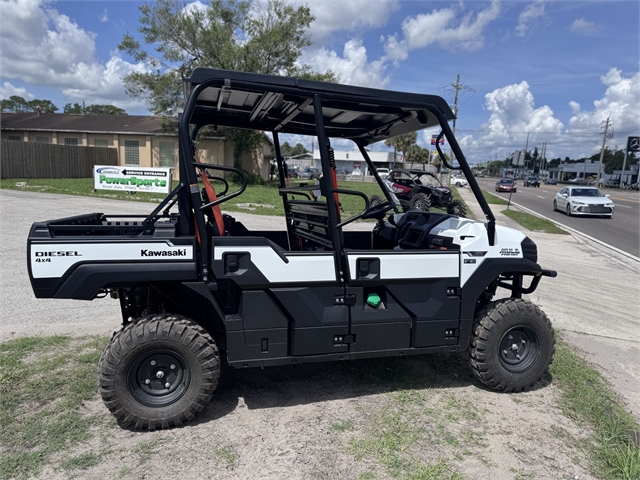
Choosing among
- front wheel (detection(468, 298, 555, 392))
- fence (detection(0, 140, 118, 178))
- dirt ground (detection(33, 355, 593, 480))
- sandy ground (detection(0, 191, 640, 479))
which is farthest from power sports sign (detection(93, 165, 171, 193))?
front wheel (detection(468, 298, 555, 392))

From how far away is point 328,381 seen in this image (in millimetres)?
3898

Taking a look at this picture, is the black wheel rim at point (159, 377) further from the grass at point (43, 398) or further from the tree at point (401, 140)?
the tree at point (401, 140)

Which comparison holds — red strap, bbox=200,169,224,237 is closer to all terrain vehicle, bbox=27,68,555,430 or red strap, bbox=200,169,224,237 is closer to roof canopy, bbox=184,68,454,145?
all terrain vehicle, bbox=27,68,555,430

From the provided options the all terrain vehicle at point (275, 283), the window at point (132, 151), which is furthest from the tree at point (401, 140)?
the window at point (132, 151)

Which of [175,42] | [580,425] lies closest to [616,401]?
[580,425]

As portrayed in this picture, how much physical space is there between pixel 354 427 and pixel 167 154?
109 ft

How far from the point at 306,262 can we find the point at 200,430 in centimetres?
132

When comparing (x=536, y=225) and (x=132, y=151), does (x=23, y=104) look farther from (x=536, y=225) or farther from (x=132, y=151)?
(x=536, y=225)

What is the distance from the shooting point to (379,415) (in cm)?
338

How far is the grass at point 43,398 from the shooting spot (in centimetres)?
277

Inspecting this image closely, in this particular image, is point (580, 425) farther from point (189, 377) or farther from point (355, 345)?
point (189, 377)

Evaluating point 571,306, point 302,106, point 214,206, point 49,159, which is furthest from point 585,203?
point 49,159

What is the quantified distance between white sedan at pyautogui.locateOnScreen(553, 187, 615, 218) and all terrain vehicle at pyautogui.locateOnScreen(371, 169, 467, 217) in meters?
6.93

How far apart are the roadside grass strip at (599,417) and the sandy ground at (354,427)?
10cm
